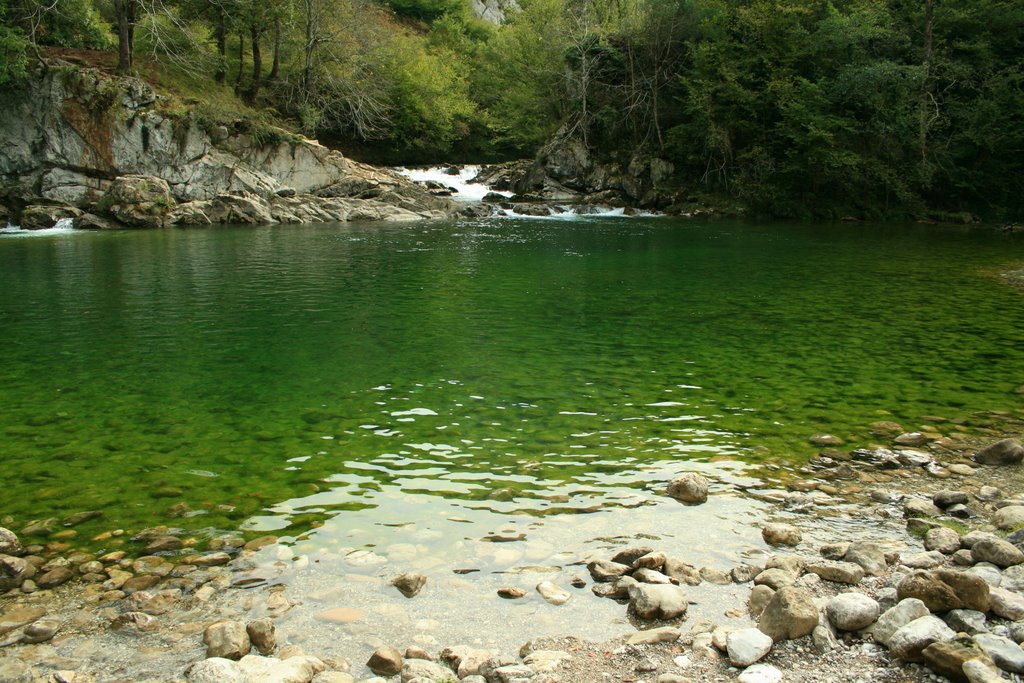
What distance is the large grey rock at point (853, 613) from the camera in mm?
4664

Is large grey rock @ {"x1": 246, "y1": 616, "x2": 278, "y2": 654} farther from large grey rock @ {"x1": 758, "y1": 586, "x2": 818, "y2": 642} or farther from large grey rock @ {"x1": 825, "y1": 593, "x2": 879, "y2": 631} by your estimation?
large grey rock @ {"x1": 825, "y1": 593, "x2": 879, "y2": 631}

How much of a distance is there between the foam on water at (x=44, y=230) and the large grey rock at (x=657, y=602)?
122 feet

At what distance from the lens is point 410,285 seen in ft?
66.8

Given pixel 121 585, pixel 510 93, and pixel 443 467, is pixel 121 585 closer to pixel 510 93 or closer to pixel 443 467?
pixel 443 467

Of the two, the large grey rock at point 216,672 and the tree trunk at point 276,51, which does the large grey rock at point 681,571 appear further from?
the tree trunk at point 276,51

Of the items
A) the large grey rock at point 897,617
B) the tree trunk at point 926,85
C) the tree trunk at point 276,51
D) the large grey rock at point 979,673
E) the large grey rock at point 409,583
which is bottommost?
the large grey rock at point 409,583

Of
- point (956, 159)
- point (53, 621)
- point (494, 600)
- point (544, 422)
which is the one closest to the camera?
point (53, 621)

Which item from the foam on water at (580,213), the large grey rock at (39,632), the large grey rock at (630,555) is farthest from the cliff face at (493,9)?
the large grey rock at (39,632)

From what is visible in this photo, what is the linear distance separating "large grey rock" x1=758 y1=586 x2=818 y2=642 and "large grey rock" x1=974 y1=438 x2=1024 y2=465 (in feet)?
14.7

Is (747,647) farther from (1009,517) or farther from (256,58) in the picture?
(256,58)

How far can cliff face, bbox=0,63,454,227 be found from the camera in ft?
136

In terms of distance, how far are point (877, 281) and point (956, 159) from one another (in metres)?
28.5

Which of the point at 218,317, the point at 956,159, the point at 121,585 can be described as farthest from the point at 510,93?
the point at 121,585

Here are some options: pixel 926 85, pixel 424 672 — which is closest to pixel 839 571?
pixel 424 672
